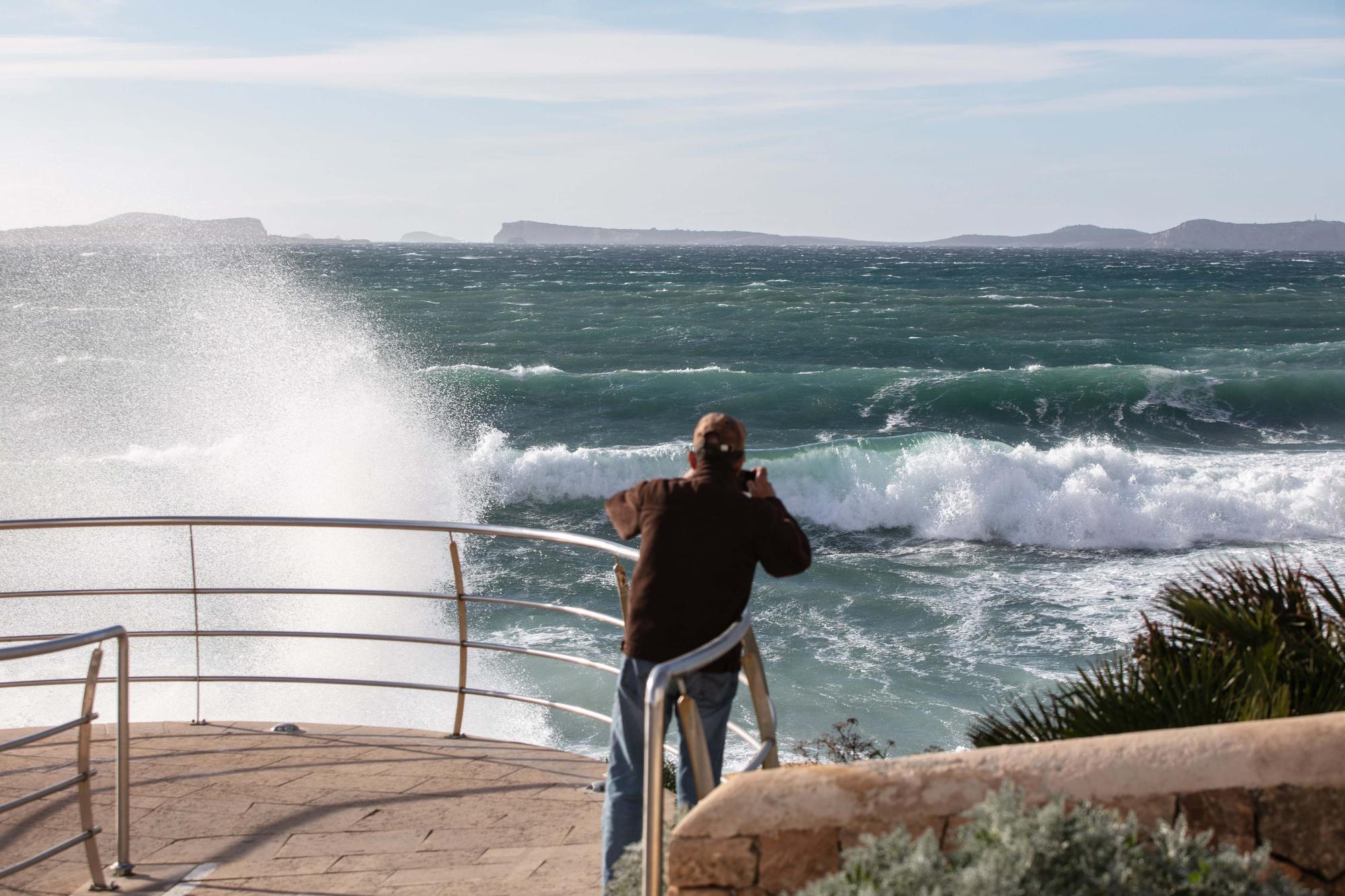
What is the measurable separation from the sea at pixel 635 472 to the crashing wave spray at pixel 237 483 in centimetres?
7

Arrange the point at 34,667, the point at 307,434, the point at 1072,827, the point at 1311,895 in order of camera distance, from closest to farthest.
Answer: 1. the point at 1072,827
2. the point at 1311,895
3. the point at 34,667
4. the point at 307,434

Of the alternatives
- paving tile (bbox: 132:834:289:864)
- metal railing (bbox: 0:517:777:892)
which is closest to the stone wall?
metal railing (bbox: 0:517:777:892)

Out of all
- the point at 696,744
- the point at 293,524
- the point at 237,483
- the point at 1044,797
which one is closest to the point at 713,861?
the point at 696,744

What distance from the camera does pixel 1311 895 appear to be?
8.07 ft

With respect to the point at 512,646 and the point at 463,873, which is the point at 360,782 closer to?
the point at 512,646

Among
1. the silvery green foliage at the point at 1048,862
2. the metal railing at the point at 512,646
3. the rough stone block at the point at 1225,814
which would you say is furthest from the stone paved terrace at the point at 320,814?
the rough stone block at the point at 1225,814

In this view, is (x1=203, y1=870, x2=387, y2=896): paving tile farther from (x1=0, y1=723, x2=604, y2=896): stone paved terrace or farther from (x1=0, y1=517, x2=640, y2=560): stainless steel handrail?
(x1=0, y1=517, x2=640, y2=560): stainless steel handrail

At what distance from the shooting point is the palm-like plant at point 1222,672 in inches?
161

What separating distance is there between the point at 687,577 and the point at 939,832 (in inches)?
43.5

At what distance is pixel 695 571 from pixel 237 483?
70.7ft

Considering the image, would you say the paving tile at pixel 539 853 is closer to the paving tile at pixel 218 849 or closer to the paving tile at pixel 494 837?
the paving tile at pixel 494 837

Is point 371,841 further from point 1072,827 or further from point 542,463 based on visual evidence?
point 542,463

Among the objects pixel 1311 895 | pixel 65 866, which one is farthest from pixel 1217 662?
pixel 65 866

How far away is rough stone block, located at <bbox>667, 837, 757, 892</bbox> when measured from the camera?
2520mm
